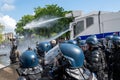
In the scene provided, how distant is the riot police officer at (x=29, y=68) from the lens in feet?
15.0

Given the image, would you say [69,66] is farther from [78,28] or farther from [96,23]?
[78,28]

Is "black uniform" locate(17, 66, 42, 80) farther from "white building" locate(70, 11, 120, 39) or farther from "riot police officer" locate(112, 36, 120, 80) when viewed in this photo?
"white building" locate(70, 11, 120, 39)

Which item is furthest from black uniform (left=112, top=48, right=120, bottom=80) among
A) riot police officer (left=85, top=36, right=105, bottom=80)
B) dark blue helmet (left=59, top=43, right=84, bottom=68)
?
dark blue helmet (left=59, top=43, right=84, bottom=68)

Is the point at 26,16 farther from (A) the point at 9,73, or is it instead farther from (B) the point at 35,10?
(A) the point at 9,73

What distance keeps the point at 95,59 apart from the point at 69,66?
3.98 m

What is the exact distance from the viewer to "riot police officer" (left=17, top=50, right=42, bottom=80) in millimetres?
4586

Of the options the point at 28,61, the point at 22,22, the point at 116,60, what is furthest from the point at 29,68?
the point at 22,22

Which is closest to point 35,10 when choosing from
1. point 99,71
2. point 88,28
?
point 88,28

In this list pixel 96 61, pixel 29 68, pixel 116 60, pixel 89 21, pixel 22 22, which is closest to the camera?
pixel 29 68

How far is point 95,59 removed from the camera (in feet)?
24.6

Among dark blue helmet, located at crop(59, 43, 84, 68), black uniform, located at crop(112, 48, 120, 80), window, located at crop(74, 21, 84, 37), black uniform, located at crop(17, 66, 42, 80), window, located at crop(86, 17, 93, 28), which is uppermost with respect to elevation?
window, located at crop(86, 17, 93, 28)

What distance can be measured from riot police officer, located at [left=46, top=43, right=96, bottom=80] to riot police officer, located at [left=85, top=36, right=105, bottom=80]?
3678mm

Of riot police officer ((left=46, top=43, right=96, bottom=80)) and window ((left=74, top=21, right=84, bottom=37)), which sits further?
window ((left=74, top=21, right=84, bottom=37))

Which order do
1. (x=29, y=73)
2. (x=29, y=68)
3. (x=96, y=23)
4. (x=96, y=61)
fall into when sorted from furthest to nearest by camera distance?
1. (x=96, y=23)
2. (x=96, y=61)
3. (x=29, y=68)
4. (x=29, y=73)
